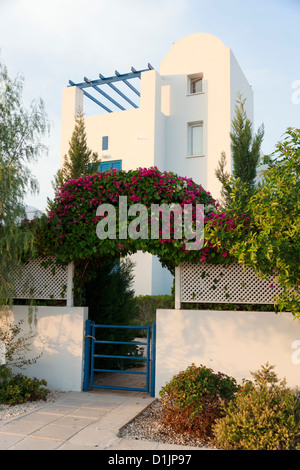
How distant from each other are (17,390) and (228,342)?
2859 millimetres

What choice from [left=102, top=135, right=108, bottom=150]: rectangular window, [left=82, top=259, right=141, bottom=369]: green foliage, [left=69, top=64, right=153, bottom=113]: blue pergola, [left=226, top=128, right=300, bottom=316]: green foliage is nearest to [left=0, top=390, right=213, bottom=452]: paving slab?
[left=82, top=259, right=141, bottom=369]: green foliage

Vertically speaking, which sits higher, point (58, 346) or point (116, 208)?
point (116, 208)

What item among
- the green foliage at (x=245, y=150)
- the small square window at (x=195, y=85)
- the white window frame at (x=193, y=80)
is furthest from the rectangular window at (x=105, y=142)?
the green foliage at (x=245, y=150)

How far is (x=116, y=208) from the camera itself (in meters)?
5.79

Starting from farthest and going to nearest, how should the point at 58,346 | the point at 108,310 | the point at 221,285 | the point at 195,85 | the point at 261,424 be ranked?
→ the point at 195,85 < the point at 108,310 < the point at 58,346 < the point at 221,285 < the point at 261,424

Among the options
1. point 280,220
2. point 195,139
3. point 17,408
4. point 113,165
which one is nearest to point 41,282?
point 17,408

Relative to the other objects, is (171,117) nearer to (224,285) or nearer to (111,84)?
(111,84)

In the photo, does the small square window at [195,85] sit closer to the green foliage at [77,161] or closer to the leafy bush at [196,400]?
the green foliage at [77,161]

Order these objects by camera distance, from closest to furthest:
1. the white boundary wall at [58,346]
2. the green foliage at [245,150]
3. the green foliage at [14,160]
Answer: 1. the green foliage at [14,160]
2. the white boundary wall at [58,346]
3. the green foliage at [245,150]

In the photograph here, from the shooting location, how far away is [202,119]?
1373 centimetres

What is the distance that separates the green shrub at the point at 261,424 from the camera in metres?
3.61

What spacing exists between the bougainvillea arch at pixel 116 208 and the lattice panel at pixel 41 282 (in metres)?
0.39

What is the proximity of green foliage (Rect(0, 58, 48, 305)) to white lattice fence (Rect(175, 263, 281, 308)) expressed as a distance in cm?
223
